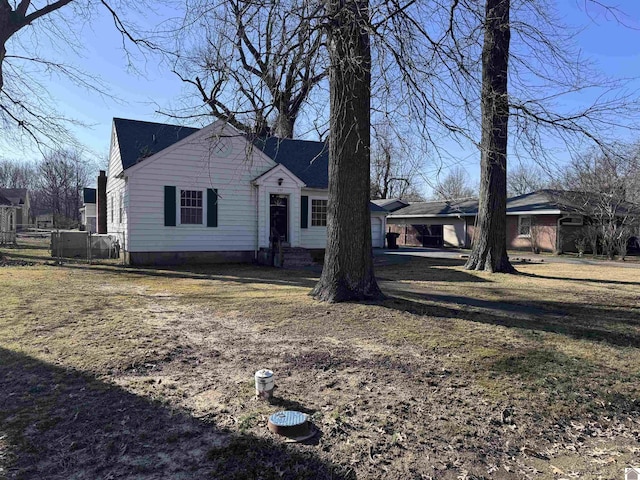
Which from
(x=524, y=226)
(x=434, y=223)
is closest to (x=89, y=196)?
(x=434, y=223)

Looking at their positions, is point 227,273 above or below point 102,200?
below

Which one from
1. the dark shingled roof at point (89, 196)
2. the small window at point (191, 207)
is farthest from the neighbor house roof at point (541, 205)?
the dark shingled roof at point (89, 196)

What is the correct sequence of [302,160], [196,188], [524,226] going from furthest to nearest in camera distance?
[524,226] < [302,160] < [196,188]

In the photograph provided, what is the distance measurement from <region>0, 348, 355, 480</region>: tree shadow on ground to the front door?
12888 millimetres

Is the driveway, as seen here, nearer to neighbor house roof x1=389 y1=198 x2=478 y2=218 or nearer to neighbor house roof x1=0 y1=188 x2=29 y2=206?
neighbor house roof x1=389 y1=198 x2=478 y2=218

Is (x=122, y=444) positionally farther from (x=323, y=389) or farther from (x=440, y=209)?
(x=440, y=209)

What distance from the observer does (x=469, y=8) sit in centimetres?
665

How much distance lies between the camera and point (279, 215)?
16734 millimetres

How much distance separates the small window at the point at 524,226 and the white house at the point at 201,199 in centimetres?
1695

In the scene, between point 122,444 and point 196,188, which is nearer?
point 122,444

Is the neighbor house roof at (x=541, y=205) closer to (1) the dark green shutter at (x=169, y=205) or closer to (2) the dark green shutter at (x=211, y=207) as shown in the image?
(2) the dark green shutter at (x=211, y=207)

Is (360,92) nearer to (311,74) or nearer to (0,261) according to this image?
(311,74)

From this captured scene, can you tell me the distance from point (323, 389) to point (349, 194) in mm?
4027

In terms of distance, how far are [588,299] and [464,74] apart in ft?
17.5
